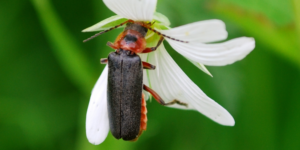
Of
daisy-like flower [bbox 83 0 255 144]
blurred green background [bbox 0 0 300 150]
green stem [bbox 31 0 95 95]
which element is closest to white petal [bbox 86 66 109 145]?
daisy-like flower [bbox 83 0 255 144]

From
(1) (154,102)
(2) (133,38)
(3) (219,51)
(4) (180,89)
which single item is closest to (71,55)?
(1) (154,102)

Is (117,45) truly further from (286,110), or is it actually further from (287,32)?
(286,110)

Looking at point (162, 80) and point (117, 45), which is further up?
point (117, 45)

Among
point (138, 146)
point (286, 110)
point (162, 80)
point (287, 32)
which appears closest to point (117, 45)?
point (162, 80)

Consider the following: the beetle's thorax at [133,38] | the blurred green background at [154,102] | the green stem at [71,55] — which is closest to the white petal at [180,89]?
the beetle's thorax at [133,38]

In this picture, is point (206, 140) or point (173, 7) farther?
point (206, 140)
